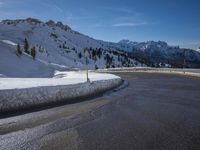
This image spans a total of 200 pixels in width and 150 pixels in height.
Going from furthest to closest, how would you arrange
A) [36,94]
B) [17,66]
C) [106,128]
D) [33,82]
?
1. [17,66]
2. [33,82]
3. [36,94]
4. [106,128]

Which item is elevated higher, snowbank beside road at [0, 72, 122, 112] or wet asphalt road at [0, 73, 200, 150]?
snowbank beside road at [0, 72, 122, 112]

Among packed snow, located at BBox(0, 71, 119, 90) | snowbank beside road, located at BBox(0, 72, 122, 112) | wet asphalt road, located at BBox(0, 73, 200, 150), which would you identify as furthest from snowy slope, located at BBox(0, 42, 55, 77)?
wet asphalt road, located at BBox(0, 73, 200, 150)

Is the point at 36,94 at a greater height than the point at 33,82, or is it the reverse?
the point at 33,82

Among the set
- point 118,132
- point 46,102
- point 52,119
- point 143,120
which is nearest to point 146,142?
point 118,132

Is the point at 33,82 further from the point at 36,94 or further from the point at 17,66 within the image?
the point at 17,66

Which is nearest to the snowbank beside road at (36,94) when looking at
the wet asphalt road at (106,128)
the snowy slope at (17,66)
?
the wet asphalt road at (106,128)

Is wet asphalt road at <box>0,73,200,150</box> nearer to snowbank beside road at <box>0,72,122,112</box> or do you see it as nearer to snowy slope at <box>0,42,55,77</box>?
snowbank beside road at <box>0,72,122,112</box>

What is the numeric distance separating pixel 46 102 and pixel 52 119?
376 cm

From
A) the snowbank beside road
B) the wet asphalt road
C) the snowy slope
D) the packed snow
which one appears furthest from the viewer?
the snowy slope

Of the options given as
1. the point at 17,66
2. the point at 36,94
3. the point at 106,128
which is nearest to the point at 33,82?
the point at 36,94

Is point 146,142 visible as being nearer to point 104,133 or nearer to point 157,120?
point 104,133

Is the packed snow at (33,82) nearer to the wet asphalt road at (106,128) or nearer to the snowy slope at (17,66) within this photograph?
the wet asphalt road at (106,128)

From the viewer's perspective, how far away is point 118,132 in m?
7.47

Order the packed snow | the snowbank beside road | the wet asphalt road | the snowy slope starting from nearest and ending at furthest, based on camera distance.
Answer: the wet asphalt road, the snowbank beside road, the packed snow, the snowy slope
